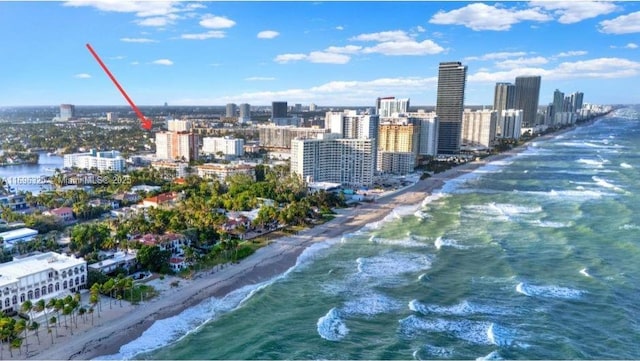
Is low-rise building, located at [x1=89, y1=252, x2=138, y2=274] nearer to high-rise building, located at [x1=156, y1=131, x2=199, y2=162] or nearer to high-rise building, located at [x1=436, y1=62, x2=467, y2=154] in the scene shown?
high-rise building, located at [x1=156, y1=131, x2=199, y2=162]

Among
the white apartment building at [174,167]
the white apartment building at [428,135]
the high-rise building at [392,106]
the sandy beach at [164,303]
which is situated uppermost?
the high-rise building at [392,106]

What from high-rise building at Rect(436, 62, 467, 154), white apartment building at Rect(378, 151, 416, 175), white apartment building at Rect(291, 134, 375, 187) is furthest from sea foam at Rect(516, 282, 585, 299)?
high-rise building at Rect(436, 62, 467, 154)

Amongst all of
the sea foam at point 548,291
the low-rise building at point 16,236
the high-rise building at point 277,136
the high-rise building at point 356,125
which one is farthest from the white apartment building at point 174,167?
the sea foam at point 548,291

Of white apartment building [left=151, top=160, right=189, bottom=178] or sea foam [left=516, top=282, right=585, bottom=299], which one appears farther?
white apartment building [left=151, top=160, right=189, bottom=178]

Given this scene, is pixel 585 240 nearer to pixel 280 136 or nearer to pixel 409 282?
pixel 409 282

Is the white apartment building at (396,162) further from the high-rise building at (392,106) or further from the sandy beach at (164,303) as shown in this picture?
the high-rise building at (392,106)

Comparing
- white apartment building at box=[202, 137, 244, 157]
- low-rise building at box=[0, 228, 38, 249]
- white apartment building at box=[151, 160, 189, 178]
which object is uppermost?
white apartment building at box=[202, 137, 244, 157]

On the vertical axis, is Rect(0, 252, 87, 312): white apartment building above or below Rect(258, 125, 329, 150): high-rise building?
below

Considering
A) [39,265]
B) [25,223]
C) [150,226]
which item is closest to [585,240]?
[150,226]
